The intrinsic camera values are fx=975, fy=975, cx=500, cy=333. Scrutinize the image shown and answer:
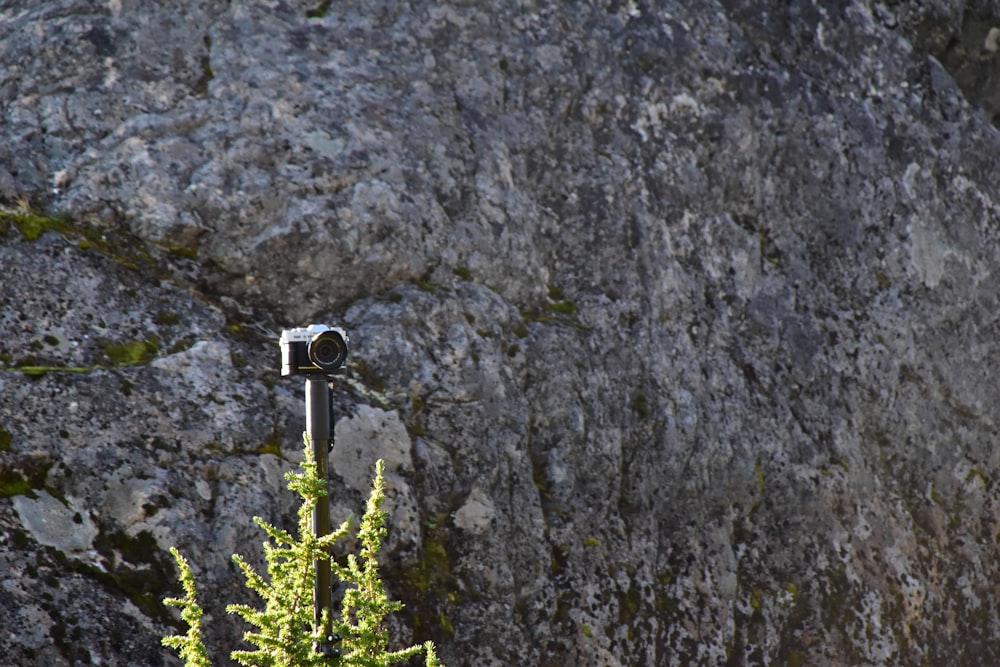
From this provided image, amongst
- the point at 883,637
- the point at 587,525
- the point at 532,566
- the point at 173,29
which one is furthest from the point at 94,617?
the point at 883,637

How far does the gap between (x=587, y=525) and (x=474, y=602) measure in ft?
3.83

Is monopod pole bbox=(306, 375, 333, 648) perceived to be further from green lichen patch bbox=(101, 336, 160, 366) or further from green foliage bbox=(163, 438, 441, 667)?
green lichen patch bbox=(101, 336, 160, 366)

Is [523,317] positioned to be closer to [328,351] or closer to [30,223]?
[30,223]

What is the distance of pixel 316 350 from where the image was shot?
4227mm

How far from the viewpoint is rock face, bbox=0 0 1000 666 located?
19.8 ft

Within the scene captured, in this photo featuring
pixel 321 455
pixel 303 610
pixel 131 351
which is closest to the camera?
pixel 303 610

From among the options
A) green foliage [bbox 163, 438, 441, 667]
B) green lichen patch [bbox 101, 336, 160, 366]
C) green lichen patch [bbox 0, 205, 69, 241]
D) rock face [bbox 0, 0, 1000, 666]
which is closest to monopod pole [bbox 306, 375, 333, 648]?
green foliage [bbox 163, 438, 441, 667]

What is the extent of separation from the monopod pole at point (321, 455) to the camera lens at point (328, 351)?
0.26ft

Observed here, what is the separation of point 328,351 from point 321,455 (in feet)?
1.48

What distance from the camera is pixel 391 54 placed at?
809 centimetres

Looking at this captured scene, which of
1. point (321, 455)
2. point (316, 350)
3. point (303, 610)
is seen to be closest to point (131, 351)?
point (316, 350)

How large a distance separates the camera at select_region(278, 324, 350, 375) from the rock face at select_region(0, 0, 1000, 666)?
6.84 feet

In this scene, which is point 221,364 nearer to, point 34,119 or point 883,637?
point 34,119

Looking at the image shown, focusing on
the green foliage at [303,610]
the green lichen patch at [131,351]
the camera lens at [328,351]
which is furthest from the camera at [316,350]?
the green lichen patch at [131,351]
